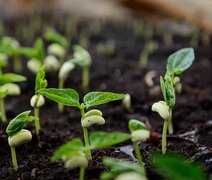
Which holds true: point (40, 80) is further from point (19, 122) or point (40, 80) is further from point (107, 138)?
point (107, 138)

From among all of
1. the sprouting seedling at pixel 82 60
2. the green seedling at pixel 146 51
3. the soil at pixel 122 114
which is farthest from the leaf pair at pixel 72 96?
the green seedling at pixel 146 51

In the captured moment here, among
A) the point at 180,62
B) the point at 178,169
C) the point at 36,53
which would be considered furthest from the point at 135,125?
the point at 36,53

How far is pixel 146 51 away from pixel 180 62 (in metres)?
1.13

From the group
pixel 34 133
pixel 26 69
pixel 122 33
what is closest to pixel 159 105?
pixel 34 133

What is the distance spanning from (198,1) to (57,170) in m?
2.25

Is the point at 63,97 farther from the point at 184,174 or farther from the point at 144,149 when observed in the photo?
the point at 184,174

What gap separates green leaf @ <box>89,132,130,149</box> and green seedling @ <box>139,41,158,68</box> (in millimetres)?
1237

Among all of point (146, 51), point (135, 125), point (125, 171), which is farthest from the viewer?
point (146, 51)

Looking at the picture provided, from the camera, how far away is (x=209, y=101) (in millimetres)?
1578

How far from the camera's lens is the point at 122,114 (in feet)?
4.93

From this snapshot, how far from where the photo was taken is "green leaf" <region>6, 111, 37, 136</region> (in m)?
0.97

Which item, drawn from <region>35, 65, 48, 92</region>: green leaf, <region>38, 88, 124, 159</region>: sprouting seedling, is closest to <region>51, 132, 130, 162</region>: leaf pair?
<region>38, 88, 124, 159</region>: sprouting seedling

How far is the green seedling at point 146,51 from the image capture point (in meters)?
2.11

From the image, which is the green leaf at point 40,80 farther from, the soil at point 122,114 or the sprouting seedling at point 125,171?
the sprouting seedling at point 125,171
